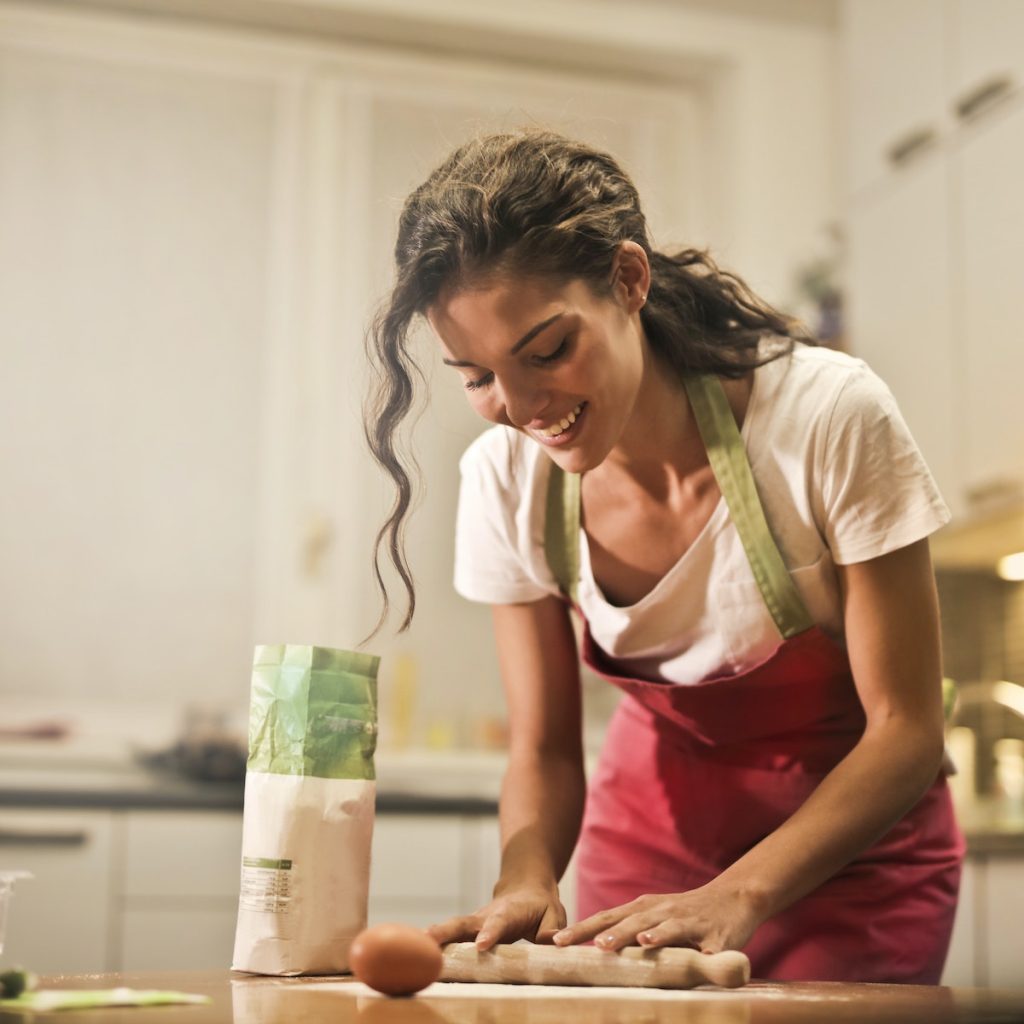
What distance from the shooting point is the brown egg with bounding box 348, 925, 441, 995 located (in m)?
0.94

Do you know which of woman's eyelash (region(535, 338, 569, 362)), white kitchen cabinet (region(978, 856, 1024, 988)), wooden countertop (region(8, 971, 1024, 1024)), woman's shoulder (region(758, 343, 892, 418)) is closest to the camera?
wooden countertop (region(8, 971, 1024, 1024))

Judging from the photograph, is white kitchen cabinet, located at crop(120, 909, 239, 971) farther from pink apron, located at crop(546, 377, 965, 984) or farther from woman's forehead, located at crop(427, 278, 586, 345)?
woman's forehead, located at crop(427, 278, 586, 345)

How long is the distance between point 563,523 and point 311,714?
0.42 metres

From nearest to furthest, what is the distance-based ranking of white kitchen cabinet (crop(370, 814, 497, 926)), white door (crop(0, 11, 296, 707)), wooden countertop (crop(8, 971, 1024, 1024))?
wooden countertop (crop(8, 971, 1024, 1024)) < white kitchen cabinet (crop(370, 814, 497, 926)) < white door (crop(0, 11, 296, 707))

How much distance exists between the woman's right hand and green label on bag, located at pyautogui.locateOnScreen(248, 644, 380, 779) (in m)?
0.14

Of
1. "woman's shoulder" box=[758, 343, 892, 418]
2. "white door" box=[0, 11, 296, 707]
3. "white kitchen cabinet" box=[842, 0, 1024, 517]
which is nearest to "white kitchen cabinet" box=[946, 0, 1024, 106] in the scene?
"white kitchen cabinet" box=[842, 0, 1024, 517]

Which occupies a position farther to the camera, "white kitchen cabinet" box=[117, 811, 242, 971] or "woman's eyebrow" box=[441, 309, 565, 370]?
"white kitchen cabinet" box=[117, 811, 242, 971]

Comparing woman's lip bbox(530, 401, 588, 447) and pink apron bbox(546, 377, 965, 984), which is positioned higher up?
woman's lip bbox(530, 401, 588, 447)

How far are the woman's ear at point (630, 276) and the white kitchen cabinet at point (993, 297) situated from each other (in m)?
1.63

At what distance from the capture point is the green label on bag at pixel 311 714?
1076 mm

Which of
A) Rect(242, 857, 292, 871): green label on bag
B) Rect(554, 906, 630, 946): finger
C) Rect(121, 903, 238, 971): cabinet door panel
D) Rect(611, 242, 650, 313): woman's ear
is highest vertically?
Rect(611, 242, 650, 313): woman's ear

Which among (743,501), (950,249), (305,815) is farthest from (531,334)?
(950,249)

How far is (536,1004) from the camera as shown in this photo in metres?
0.91

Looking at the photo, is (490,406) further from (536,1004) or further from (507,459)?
(536,1004)
